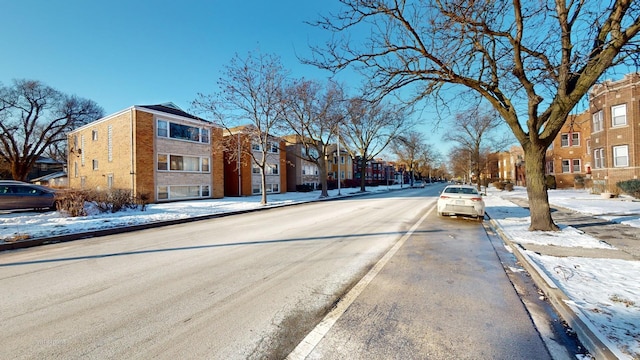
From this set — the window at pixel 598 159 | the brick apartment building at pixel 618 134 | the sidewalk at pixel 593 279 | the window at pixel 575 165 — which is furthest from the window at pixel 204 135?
the window at pixel 575 165

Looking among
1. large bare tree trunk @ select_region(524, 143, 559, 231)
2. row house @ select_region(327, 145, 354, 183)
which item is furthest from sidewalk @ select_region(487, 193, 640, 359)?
row house @ select_region(327, 145, 354, 183)

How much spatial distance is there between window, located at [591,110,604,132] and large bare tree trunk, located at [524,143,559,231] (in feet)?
74.2

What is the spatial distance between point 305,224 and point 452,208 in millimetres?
5900

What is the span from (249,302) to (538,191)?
8.96 m

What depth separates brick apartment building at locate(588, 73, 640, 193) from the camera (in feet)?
67.7

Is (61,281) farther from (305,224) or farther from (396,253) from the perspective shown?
(305,224)

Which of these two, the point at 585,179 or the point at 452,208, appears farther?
the point at 585,179

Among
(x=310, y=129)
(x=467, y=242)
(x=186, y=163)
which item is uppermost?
(x=310, y=129)

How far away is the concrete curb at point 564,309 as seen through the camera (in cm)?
267

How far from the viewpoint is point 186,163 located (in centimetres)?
2416

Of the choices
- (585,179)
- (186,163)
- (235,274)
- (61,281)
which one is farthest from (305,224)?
(585,179)

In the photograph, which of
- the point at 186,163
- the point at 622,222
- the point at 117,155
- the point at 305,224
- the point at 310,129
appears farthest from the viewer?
the point at 310,129

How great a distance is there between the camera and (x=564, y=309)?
3.52 meters

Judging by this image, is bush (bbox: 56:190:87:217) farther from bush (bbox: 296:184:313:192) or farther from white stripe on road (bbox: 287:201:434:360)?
bush (bbox: 296:184:313:192)
